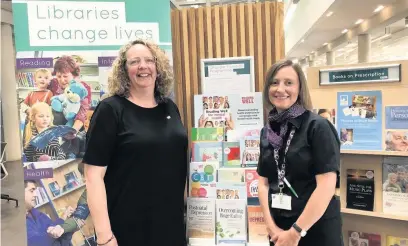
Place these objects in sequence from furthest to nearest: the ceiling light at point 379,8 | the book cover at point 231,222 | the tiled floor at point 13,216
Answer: the ceiling light at point 379,8 → the tiled floor at point 13,216 → the book cover at point 231,222

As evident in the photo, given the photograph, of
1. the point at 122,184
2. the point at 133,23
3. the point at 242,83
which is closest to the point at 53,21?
the point at 133,23

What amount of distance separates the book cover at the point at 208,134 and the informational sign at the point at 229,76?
287 millimetres

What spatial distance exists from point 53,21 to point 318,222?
197 centimetres

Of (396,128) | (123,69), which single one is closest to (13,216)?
(123,69)

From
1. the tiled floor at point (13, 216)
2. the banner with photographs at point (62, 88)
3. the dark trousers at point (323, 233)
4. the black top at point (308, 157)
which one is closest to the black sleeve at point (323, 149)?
the black top at point (308, 157)

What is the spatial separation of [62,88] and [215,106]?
106cm

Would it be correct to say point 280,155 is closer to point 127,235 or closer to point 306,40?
point 127,235

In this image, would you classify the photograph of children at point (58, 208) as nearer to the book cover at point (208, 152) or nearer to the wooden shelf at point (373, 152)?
the book cover at point (208, 152)

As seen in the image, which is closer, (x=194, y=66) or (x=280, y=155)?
(x=280, y=155)

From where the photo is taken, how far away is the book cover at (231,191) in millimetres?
2330

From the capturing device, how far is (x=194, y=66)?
2.71 meters

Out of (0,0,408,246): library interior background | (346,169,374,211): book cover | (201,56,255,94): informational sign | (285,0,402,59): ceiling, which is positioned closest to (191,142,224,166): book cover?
(0,0,408,246): library interior background

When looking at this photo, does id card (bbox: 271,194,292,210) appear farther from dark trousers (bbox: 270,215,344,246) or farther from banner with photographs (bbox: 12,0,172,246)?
banner with photographs (bbox: 12,0,172,246)

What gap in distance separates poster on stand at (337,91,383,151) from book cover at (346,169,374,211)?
0.21 metres
